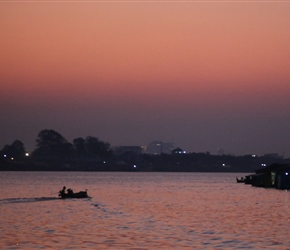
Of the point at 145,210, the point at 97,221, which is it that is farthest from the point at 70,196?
the point at 97,221

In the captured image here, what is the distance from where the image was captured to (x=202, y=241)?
47812 mm

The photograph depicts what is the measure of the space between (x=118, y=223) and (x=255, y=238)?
14978 millimetres

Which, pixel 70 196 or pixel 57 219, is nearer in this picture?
pixel 57 219

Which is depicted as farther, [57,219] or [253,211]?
[253,211]

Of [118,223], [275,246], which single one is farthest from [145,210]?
[275,246]

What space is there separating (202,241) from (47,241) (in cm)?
1017

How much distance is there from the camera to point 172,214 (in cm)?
7250

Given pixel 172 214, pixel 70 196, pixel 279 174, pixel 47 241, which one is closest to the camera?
pixel 47 241

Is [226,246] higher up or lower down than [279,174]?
lower down

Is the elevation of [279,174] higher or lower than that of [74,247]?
higher

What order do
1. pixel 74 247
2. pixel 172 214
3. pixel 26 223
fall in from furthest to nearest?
pixel 172 214 → pixel 26 223 → pixel 74 247

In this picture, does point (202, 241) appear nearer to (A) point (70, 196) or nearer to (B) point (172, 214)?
(B) point (172, 214)

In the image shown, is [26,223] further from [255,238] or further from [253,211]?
[253,211]

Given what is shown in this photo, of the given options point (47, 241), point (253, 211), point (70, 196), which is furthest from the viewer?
point (70, 196)
